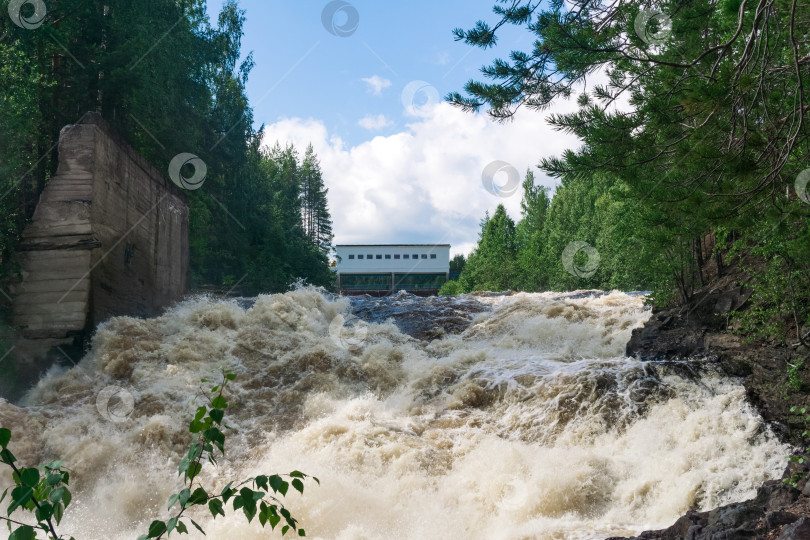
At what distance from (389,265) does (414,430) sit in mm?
48507

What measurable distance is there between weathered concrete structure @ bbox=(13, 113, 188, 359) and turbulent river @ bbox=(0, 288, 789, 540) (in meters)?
0.73

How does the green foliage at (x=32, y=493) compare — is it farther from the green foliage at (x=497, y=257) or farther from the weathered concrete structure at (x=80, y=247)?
the green foliage at (x=497, y=257)

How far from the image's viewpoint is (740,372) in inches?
314

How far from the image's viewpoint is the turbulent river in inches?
245

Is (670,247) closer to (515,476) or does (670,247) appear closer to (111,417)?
(515,476)

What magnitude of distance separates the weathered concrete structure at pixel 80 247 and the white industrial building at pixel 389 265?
42783 millimetres

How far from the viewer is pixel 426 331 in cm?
1420

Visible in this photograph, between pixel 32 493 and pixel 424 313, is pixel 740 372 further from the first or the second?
pixel 424 313

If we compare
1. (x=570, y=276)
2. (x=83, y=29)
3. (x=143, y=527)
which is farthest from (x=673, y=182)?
(x=570, y=276)

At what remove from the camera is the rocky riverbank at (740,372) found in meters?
4.43

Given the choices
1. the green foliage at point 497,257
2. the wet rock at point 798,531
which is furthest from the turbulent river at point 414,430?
the green foliage at point 497,257

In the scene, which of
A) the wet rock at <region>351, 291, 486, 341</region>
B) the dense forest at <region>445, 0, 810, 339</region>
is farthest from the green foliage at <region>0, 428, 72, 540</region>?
the wet rock at <region>351, 291, 486, 341</region>

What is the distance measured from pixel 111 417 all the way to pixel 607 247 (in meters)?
28.5

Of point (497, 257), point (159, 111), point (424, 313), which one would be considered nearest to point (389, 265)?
point (497, 257)
